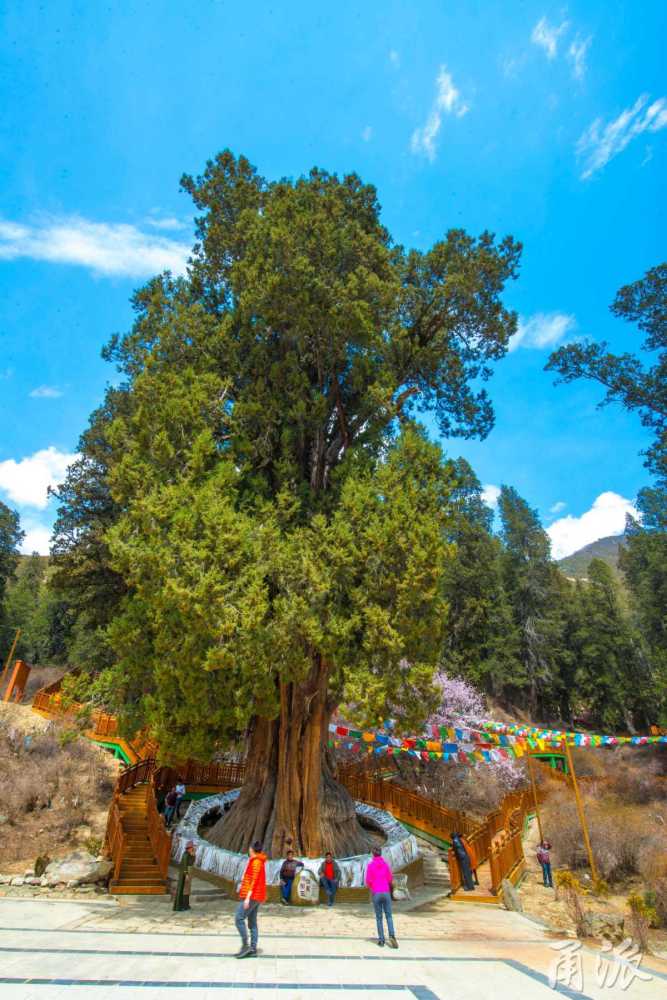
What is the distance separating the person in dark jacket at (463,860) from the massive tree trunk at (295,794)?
6.80ft

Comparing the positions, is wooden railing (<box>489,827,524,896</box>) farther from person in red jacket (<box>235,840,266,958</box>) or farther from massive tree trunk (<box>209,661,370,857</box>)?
person in red jacket (<box>235,840,266,958</box>)

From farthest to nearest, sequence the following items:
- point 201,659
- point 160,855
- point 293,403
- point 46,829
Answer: point 46,829 < point 293,403 < point 160,855 < point 201,659

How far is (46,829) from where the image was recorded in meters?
14.1

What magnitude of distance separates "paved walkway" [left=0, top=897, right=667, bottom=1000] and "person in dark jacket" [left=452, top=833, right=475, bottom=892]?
11.1 ft

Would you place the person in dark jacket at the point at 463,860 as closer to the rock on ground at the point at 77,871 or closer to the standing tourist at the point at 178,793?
the rock on ground at the point at 77,871

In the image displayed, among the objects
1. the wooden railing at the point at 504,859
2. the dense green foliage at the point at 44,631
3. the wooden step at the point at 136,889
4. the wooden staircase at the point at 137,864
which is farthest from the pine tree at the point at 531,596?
the dense green foliage at the point at 44,631

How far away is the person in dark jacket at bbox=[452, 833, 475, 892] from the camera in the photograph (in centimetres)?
1220

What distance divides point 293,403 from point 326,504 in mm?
2703

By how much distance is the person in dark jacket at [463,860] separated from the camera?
12.2 meters

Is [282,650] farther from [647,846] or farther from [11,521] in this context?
[11,521]

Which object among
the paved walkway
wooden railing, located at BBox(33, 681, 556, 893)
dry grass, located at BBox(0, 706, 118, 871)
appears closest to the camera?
the paved walkway

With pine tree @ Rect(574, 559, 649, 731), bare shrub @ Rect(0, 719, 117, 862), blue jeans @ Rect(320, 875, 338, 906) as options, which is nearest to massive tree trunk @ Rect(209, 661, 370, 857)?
blue jeans @ Rect(320, 875, 338, 906)

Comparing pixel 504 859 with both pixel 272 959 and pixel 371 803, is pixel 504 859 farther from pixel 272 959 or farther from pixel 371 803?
pixel 272 959

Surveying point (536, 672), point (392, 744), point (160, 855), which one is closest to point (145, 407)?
point (160, 855)
